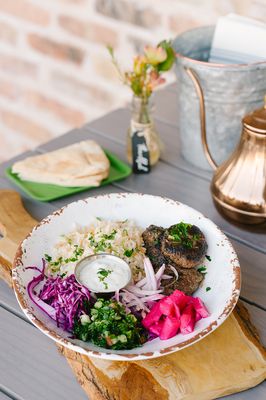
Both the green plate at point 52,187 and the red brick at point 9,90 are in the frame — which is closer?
the green plate at point 52,187

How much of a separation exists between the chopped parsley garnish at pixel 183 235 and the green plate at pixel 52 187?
346 mm

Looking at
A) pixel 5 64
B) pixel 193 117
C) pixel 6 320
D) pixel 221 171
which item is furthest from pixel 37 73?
pixel 6 320

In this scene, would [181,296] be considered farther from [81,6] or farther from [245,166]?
[81,6]

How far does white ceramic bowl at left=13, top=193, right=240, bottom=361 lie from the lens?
100cm

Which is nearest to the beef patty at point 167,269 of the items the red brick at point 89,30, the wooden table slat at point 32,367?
the wooden table slat at point 32,367

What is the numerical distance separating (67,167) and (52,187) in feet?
0.19

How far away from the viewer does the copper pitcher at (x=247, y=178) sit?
49.9 inches

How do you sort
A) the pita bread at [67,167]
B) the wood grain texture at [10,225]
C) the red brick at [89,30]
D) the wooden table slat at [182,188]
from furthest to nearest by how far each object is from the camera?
the red brick at [89,30], the pita bread at [67,167], the wooden table slat at [182,188], the wood grain texture at [10,225]

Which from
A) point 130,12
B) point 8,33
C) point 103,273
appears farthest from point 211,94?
point 8,33

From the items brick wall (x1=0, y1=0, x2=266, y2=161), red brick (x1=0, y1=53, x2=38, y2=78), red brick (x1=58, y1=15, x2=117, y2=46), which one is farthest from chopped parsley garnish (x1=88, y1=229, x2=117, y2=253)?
red brick (x1=0, y1=53, x2=38, y2=78)

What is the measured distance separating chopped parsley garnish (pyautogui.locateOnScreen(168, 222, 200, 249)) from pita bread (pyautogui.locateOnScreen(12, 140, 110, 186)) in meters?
0.33

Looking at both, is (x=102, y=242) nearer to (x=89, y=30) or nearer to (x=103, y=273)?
(x=103, y=273)

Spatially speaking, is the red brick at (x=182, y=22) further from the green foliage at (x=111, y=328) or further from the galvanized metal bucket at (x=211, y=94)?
the green foliage at (x=111, y=328)

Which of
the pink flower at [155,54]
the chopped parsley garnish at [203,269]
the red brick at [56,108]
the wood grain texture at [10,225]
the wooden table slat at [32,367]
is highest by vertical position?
the pink flower at [155,54]
